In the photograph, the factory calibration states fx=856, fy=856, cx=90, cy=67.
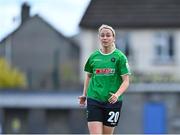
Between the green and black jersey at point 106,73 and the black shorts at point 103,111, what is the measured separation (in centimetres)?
6

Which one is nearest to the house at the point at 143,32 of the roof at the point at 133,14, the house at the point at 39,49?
the roof at the point at 133,14

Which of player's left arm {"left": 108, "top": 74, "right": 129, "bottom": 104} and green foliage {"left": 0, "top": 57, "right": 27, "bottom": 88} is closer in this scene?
player's left arm {"left": 108, "top": 74, "right": 129, "bottom": 104}

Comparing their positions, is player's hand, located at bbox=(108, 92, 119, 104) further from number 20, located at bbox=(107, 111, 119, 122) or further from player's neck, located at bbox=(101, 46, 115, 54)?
player's neck, located at bbox=(101, 46, 115, 54)

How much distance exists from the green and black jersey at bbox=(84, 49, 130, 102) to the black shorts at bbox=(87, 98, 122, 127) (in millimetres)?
63

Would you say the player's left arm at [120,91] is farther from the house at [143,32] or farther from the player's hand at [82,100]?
the house at [143,32]

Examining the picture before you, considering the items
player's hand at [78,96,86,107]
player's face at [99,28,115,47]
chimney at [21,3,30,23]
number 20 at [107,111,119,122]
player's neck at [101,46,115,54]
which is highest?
chimney at [21,3,30,23]

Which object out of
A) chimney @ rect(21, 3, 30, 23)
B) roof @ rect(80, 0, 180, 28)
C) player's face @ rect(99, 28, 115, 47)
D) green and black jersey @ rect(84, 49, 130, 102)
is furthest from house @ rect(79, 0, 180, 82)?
player's face @ rect(99, 28, 115, 47)

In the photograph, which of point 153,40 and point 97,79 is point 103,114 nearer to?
point 97,79

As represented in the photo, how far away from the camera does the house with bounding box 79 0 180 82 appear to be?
47.9 metres

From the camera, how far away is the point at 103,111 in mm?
9781

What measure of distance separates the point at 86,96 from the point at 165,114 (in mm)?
32129

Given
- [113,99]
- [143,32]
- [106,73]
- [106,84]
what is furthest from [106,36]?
[143,32]

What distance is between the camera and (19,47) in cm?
7088

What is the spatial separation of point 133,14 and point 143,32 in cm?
124
